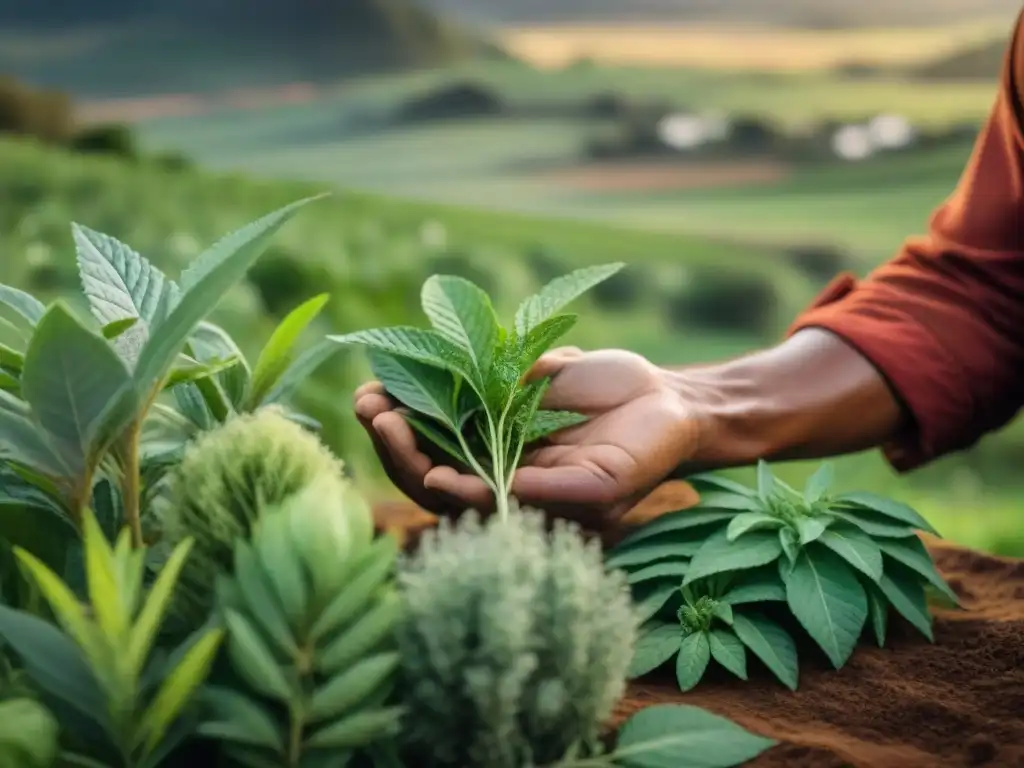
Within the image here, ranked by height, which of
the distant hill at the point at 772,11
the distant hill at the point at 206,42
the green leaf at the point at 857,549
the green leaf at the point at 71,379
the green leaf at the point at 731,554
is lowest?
the green leaf at the point at 857,549

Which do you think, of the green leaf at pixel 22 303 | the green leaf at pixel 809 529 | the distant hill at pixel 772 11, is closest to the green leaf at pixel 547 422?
the green leaf at pixel 809 529

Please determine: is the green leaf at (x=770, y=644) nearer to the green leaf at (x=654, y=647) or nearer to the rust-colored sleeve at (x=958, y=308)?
the green leaf at (x=654, y=647)

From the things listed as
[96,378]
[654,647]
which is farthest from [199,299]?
[654,647]

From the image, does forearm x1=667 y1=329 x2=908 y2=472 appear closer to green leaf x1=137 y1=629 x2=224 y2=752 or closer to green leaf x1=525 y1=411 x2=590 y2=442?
green leaf x1=525 y1=411 x2=590 y2=442

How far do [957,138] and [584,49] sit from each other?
1.45 feet

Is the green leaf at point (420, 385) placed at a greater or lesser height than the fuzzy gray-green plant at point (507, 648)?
greater

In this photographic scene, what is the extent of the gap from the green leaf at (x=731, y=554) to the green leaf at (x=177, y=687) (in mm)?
237

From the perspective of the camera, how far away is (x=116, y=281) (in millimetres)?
474

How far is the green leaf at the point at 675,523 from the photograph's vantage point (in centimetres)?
55

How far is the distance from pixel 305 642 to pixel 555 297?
0.25 metres

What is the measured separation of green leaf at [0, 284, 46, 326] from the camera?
17.5 inches

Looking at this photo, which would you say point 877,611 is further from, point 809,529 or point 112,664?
point 112,664

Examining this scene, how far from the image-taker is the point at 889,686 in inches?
19.1

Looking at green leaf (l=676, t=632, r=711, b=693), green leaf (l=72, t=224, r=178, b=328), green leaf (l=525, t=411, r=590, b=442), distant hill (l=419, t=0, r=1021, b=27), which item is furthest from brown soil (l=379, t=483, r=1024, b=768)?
distant hill (l=419, t=0, r=1021, b=27)
